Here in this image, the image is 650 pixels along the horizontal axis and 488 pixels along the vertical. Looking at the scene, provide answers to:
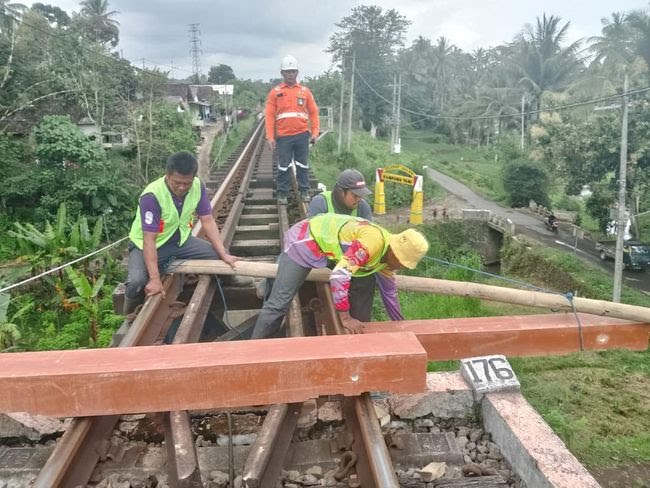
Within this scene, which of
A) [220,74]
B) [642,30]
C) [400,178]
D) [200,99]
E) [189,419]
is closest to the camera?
[189,419]

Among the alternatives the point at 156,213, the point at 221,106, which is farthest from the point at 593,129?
the point at 221,106

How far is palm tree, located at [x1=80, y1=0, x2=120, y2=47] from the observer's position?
4686cm

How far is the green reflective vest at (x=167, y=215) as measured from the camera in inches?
158

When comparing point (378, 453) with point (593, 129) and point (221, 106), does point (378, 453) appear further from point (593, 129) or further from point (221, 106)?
point (221, 106)

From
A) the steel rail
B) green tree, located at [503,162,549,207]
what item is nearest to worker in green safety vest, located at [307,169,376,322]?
the steel rail

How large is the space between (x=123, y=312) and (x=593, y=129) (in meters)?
17.5

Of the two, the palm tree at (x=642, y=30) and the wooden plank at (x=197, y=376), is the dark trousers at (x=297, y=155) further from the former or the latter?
the palm tree at (x=642, y=30)

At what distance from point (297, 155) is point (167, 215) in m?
3.54

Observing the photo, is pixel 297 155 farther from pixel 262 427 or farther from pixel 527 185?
pixel 527 185

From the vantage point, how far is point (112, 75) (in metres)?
19.6

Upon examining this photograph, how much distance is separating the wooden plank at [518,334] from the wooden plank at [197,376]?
0.89 metres

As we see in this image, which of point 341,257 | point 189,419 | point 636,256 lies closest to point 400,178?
point 636,256

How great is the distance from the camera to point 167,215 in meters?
4.09

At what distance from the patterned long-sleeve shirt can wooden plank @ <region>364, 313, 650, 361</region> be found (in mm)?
376
